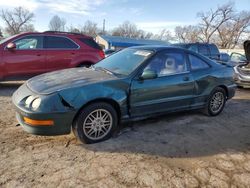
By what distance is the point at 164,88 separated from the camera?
4328 millimetres

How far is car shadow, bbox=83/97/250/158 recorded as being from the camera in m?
3.65

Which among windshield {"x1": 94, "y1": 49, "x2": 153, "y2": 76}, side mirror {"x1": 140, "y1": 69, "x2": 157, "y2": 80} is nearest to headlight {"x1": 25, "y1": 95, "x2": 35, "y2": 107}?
windshield {"x1": 94, "y1": 49, "x2": 153, "y2": 76}

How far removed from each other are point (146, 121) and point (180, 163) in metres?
1.60

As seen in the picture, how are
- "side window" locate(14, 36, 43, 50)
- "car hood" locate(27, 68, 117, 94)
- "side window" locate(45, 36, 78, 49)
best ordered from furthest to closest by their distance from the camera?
"side window" locate(45, 36, 78, 49) < "side window" locate(14, 36, 43, 50) < "car hood" locate(27, 68, 117, 94)

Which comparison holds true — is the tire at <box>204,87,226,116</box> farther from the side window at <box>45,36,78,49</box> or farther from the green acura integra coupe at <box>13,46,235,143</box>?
the side window at <box>45,36,78,49</box>

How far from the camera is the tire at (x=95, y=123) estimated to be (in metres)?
3.56

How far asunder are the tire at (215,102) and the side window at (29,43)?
17.3 feet

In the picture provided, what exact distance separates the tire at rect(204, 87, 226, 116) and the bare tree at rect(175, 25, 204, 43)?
6373 centimetres

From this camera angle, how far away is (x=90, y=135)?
370cm

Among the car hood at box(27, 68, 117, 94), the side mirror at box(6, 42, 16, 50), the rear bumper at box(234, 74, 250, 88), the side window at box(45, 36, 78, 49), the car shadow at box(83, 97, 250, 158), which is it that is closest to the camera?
the car hood at box(27, 68, 117, 94)

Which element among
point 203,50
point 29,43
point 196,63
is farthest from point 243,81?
point 29,43

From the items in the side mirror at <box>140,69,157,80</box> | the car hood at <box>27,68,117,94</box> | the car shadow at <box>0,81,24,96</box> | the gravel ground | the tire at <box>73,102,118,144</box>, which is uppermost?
the side mirror at <box>140,69,157,80</box>

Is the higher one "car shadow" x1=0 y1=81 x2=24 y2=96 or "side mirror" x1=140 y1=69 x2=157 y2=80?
"side mirror" x1=140 y1=69 x2=157 y2=80

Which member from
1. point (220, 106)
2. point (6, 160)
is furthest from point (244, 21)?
point (6, 160)
